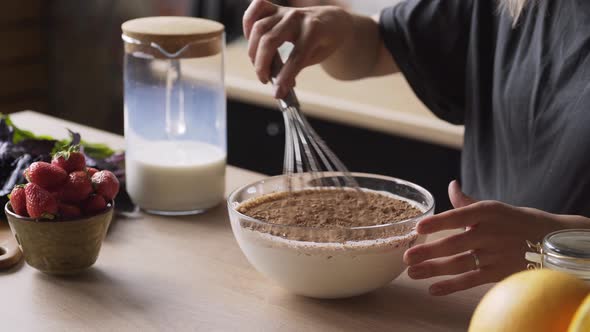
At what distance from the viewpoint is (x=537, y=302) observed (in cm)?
67

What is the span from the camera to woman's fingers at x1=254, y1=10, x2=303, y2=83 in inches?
48.8

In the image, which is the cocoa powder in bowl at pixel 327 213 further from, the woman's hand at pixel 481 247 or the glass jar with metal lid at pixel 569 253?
the glass jar with metal lid at pixel 569 253

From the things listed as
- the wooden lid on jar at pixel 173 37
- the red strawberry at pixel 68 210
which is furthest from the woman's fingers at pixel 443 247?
the wooden lid on jar at pixel 173 37

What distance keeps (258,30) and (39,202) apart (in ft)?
1.38

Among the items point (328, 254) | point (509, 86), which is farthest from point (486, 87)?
point (328, 254)

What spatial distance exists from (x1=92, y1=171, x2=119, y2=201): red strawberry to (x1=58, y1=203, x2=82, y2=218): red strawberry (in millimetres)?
41

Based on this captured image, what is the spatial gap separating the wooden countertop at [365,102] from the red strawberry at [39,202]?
1551 mm

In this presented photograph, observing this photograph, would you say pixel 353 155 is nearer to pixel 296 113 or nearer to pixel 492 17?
pixel 492 17

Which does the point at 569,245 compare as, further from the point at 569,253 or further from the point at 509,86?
the point at 509,86

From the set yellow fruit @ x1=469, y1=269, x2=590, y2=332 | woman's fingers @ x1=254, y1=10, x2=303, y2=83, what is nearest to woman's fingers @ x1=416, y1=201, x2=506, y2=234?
yellow fruit @ x1=469, y1=269, x2=590, y2=332

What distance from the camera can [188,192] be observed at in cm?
136

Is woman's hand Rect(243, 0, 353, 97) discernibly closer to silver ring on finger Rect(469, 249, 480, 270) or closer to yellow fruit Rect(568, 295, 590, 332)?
silver ring on finger Rect(469, 249, 480, 270)

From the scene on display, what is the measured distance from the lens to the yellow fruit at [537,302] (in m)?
0.67

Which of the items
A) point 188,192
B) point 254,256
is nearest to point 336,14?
point 188,192
